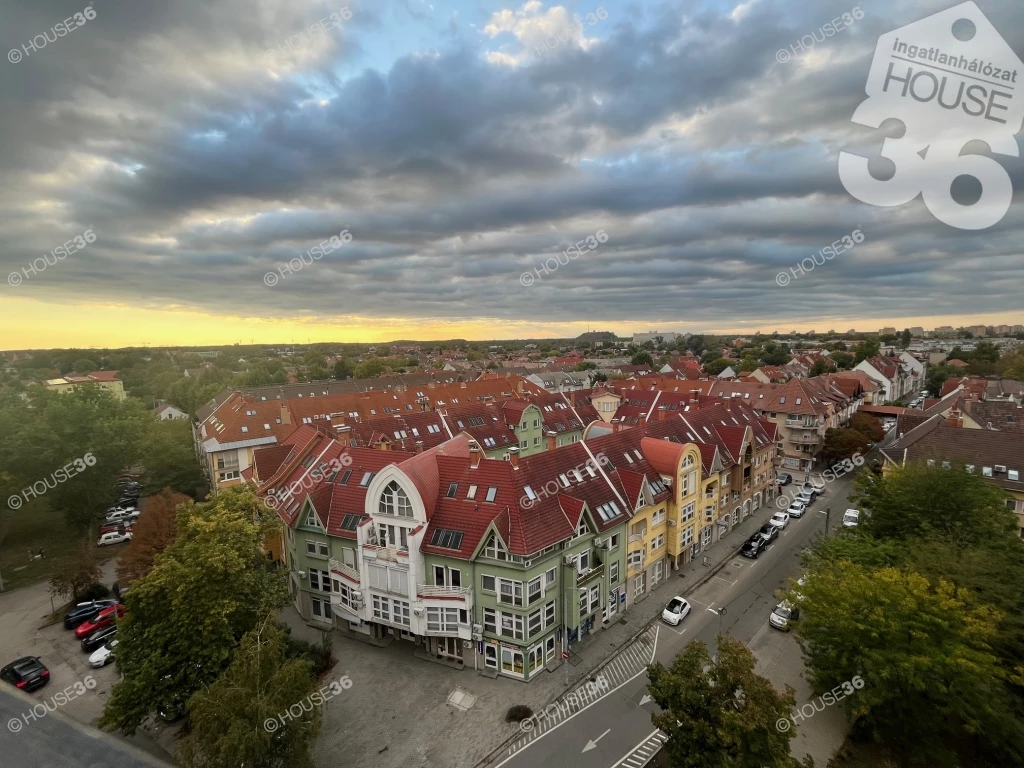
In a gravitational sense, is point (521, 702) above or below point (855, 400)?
below

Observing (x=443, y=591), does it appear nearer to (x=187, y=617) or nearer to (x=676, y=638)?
(x=187, y=617)

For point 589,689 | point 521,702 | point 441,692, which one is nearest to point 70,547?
point 441,692

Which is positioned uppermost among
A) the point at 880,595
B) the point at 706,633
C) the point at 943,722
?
the point at 880,595

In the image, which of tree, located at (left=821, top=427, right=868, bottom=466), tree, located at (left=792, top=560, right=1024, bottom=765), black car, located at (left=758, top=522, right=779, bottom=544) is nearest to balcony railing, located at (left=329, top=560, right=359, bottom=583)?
tree, located at (left=792, top=560, right=1024, bottom=765)

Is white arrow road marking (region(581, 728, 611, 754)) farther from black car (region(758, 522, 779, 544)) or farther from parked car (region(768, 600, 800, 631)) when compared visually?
black car (region(758, 522, 779, 544))

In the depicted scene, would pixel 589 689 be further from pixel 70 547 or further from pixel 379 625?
pixel 70 547
